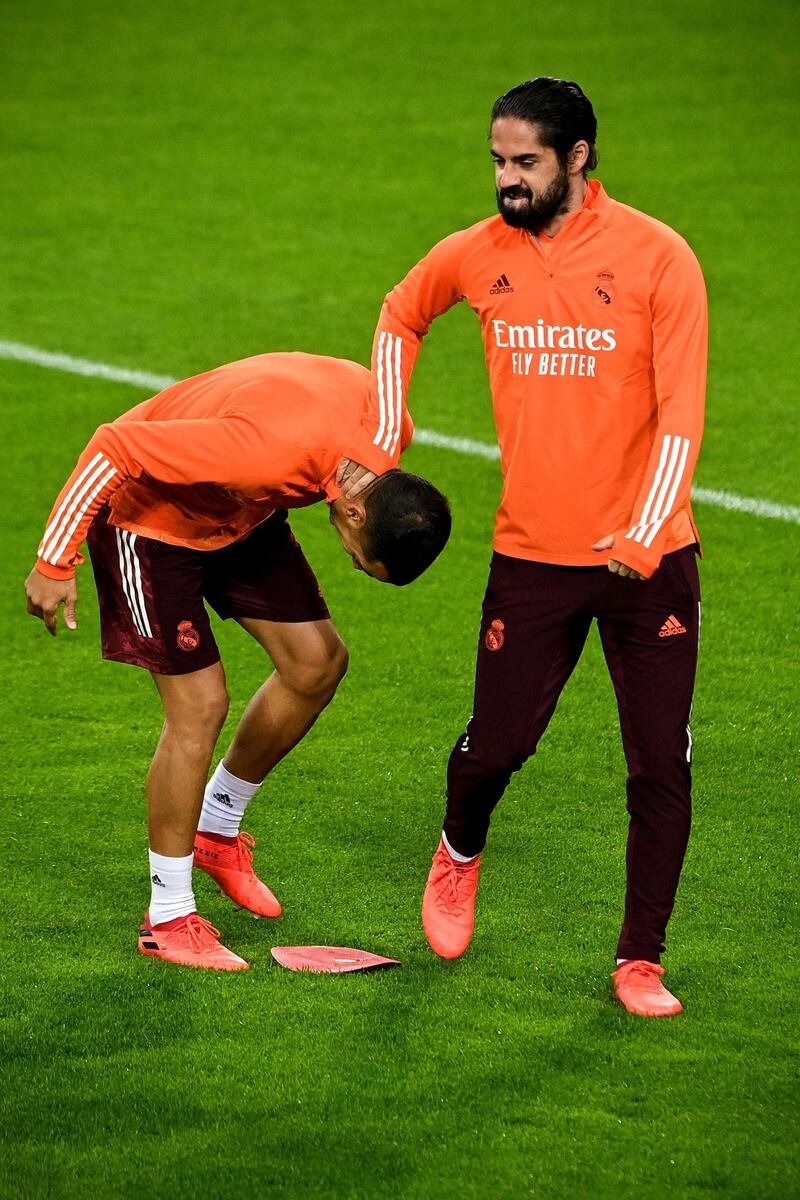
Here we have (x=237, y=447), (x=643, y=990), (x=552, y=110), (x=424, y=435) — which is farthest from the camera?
(x=424, y=435)

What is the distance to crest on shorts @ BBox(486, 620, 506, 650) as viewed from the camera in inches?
182

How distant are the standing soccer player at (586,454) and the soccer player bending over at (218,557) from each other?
14cm

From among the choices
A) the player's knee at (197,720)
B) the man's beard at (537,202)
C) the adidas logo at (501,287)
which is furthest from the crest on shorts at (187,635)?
the man's beard at (537,202)

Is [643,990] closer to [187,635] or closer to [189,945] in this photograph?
[189,945]

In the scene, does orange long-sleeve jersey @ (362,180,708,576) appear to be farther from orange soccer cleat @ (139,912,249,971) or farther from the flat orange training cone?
orange soccer cleat @ (139,912,249,971)

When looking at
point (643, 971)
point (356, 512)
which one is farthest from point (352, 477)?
point (643, 971)

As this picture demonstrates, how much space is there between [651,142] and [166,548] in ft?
34.2

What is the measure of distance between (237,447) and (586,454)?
2.80ft

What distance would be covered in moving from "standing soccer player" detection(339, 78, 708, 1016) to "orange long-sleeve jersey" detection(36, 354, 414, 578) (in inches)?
4.0

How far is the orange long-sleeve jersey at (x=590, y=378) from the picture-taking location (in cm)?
429

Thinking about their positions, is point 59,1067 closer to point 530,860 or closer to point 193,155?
point 530,860

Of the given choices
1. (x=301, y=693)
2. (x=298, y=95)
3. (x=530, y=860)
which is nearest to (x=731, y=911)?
(x=530, y=860)

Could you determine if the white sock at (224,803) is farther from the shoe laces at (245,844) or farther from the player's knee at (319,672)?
the player's knee at (319,672)

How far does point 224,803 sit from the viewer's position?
17.7 ft
